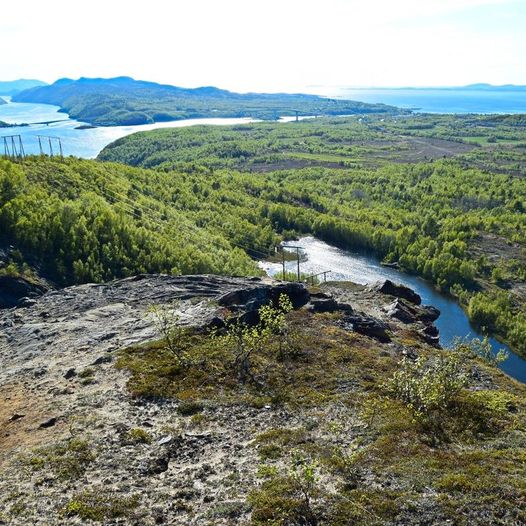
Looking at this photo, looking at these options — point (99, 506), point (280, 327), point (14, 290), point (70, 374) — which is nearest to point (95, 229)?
point (14, 290)

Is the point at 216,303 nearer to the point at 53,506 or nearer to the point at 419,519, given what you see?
the point at 53,506

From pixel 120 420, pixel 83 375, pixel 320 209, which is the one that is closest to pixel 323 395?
pixel 120 420

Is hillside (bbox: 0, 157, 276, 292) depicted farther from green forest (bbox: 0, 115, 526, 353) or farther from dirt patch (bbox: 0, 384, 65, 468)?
dirt patch (bbox: 0, 384, 65, 468)

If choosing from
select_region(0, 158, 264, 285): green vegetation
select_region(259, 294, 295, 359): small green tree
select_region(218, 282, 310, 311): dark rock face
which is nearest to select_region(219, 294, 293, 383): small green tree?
select_region(259, 294, 295, 359): small green tree

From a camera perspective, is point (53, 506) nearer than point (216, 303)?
Yes

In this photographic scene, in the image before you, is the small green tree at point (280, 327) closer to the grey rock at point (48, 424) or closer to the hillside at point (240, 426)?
the hillside at point (240, 426)

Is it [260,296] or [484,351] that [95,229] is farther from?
[484,351]
